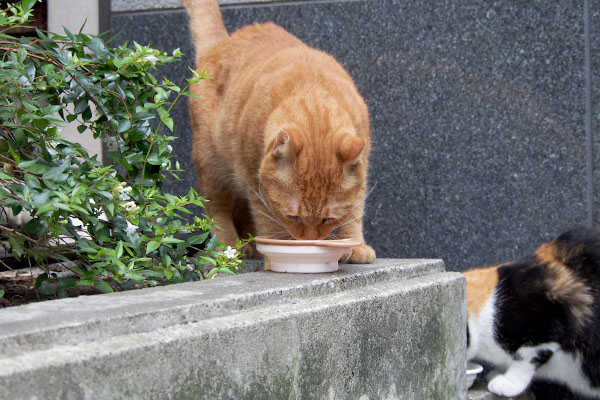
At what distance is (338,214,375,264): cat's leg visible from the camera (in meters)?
2.53

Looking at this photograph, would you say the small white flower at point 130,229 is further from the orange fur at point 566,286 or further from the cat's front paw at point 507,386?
the orange fur at point 566,286

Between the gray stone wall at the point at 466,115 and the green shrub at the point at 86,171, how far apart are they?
1844 mm

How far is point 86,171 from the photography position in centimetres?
193

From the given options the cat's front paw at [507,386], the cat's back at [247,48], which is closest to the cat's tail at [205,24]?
the cat's back at [247,48]

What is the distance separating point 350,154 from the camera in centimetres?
234

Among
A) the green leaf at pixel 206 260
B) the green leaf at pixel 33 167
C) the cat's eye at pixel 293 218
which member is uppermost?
the green leaf at pixel 33 167

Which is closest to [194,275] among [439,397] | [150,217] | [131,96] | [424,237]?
[150,217]

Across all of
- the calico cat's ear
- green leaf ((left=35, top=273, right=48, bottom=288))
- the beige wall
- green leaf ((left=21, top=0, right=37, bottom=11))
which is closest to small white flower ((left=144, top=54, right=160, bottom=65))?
green leaf ((left=21, top=0, right=37, bottom=11))

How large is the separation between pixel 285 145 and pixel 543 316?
6.29 feet

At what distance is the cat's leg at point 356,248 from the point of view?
2533mm

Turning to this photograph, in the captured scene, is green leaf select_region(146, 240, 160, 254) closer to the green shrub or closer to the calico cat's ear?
the green shrub

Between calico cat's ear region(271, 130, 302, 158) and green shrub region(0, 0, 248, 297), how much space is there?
35cm

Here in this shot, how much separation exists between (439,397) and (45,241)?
1.43m

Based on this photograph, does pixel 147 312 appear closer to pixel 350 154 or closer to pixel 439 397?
pixel 350 154
